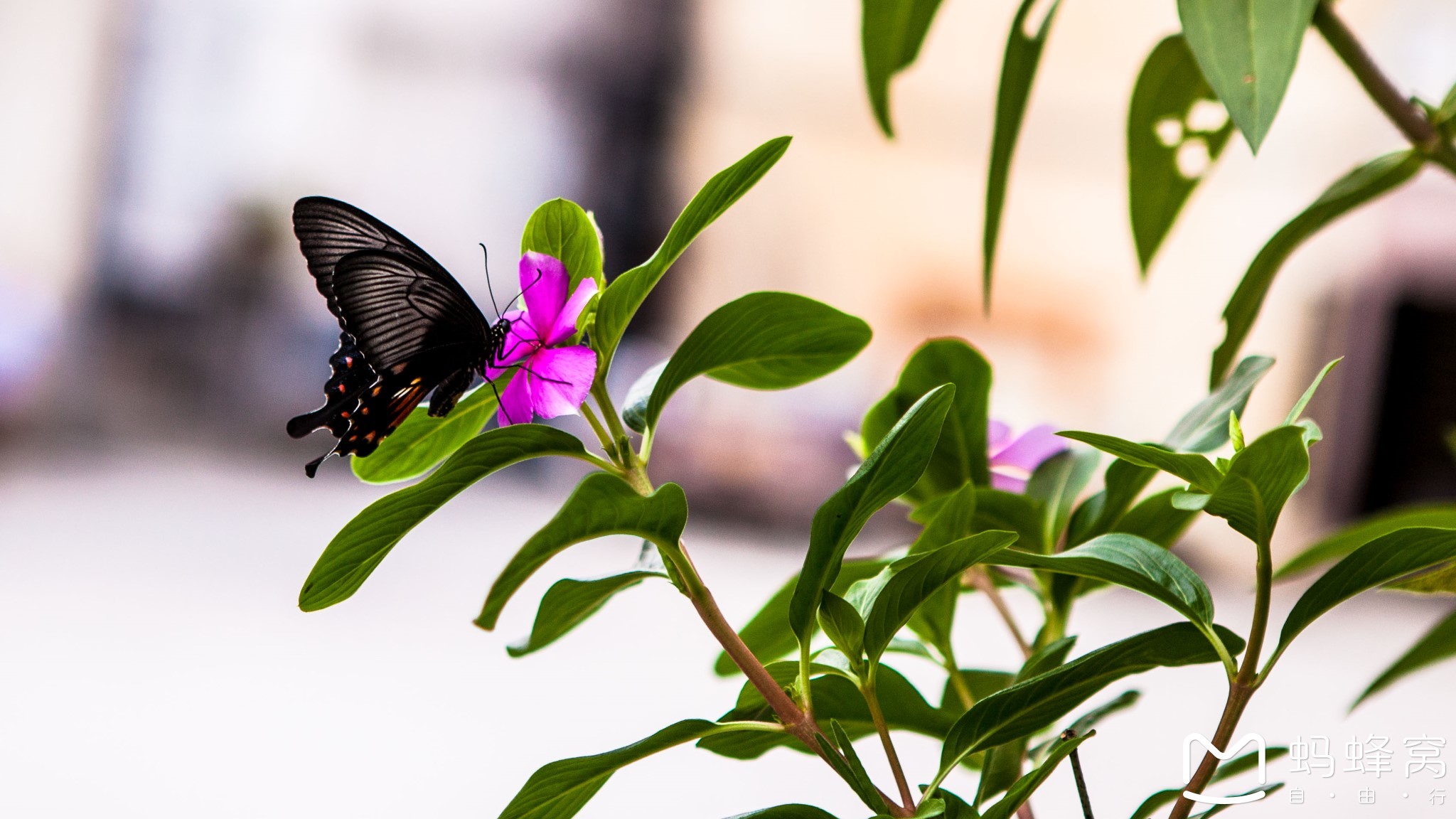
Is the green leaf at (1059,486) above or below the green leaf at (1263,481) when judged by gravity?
below

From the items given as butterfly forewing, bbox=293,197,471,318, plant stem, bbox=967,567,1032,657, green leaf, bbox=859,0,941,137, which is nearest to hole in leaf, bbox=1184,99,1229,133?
green leaf, bbox=859,0,941,137

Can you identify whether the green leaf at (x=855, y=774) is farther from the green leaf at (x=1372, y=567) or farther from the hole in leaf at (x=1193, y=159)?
the hole in leaf at (x=1193, y=159)

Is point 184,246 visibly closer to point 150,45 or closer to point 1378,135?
point 150,45

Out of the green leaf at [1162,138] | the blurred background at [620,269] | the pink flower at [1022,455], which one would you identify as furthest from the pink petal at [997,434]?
the blurred background at [620,269]

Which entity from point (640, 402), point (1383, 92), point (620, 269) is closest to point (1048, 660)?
point (640, 402)

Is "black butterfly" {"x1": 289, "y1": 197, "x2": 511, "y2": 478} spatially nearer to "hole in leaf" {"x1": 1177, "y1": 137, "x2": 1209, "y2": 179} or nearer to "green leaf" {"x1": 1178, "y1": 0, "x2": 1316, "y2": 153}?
"green leaf" {"x1": 1178, "y1": 0, "x2": 1316, "y2": 153}

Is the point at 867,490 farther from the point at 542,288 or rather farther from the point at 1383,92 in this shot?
the point at 1383,92
